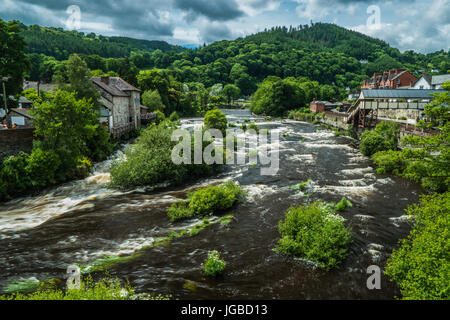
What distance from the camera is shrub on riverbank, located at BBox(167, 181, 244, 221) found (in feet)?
56.5

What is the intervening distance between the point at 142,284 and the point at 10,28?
3862cm

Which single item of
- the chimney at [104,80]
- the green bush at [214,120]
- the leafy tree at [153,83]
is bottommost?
the green bush at [214,120]

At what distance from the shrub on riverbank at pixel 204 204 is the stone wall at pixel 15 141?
52.4ft

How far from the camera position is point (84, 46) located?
184 meters

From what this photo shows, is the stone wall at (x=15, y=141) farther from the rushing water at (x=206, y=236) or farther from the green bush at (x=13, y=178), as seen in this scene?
the rushing water at (x=206, y=236)

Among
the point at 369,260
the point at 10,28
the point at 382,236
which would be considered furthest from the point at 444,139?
the point at 10,28

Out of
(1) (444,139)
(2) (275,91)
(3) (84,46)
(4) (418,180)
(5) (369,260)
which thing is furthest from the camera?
(3) (84,46)

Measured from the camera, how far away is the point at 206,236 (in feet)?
48.6

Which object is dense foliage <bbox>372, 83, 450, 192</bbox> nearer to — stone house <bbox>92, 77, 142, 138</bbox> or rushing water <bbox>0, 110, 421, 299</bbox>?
rushing water <bbox>0, 110, 421, 299</bbox>

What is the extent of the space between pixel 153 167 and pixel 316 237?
1546cm

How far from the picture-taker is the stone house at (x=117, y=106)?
3950cm

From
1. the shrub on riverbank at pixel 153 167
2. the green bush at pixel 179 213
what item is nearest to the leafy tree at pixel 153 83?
the shrub on riverbank at pixel 153 167

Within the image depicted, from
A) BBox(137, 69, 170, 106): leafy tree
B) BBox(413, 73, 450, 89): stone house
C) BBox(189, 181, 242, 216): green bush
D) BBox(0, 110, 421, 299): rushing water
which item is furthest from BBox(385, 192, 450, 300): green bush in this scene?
BBox(413, 73, 450, 89): stone house

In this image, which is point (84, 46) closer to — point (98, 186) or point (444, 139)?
point (98, 186)
